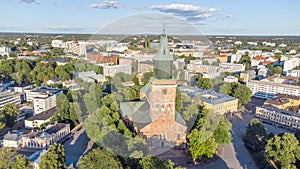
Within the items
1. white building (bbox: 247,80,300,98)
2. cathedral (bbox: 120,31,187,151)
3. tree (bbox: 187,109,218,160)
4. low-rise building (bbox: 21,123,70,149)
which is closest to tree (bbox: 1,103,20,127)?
low-rise building (bbox: 21,123,70,149)

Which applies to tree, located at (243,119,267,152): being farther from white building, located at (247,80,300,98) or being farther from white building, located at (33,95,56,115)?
white building, located at (33,95,56,115)

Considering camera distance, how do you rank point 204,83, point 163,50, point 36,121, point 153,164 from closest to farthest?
point 163,50, point 153,164, point 36,121, point 204,83

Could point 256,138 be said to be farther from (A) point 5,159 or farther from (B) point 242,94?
(A) point 5,159

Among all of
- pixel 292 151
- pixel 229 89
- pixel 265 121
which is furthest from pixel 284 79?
pixel 292 151

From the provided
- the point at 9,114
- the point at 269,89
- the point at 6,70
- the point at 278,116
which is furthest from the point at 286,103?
the point at 6,70

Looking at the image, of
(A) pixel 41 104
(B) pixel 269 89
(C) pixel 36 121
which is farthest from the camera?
(B) pixel 269 89

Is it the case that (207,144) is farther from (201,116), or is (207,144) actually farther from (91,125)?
(91,125)

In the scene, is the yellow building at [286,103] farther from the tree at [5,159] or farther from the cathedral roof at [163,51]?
the tree at [5,159]

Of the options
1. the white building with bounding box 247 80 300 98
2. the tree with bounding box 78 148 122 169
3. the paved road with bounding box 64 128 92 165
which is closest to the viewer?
the tree with bounding box 78 148 122 169

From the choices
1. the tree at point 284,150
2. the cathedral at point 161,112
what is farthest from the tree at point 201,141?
the tree at point 284,150
